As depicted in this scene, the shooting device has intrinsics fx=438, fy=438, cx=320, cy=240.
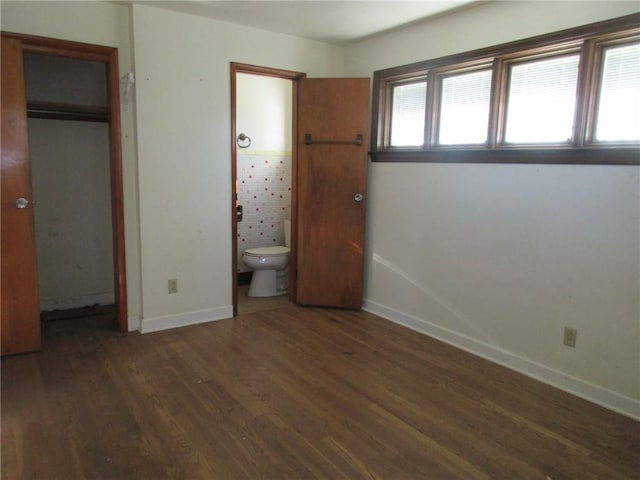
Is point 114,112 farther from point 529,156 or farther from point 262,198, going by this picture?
point 529,156

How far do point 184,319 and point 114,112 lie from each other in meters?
1.64

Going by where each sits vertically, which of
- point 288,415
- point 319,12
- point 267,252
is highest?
point 319,12

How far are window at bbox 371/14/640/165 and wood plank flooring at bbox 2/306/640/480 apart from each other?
140 centimetres

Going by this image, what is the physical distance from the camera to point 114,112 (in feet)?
10.3

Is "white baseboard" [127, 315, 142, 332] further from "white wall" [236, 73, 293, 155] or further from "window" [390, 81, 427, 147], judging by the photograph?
"window" [390, 81, 427, 147]

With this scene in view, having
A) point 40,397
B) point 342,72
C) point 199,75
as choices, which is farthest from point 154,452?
point 342,72

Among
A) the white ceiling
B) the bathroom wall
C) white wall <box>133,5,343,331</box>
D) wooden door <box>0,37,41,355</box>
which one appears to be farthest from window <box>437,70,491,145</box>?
wooden door <box>0,37,41,355</box>

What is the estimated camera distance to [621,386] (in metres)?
2.35

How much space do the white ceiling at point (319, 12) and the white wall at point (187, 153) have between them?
147mm

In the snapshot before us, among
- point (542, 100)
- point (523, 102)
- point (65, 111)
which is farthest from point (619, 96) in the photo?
point (65, 111)

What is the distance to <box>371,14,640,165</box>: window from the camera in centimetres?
234

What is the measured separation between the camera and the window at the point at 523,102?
2338 millimetres

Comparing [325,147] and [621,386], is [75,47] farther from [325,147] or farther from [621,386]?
[621,386]

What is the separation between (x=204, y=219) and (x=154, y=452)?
1.95m
